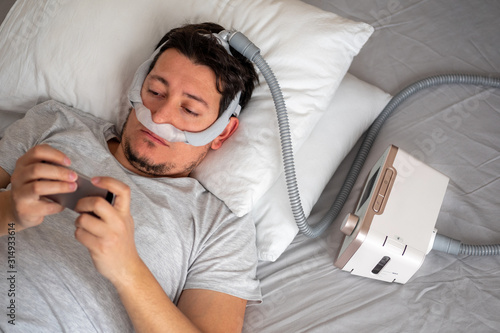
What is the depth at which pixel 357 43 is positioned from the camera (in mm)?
1654

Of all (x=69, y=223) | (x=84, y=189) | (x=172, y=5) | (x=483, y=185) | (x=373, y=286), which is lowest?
(x=373, y=286)

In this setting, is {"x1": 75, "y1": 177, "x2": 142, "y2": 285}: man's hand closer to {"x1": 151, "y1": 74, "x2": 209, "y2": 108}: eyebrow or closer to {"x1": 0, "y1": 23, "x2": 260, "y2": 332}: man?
{"x1": 0, "y1": 23, "x2": 260, "y2": 332}: man

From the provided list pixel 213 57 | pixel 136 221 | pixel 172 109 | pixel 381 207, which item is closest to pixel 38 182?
pixel 136 221

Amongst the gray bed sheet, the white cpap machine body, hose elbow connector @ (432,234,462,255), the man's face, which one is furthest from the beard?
hose elbow connector @ (432,234,462,255)

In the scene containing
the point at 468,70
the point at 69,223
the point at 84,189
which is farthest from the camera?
the point at 468,70

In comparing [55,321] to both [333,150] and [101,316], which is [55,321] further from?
[333,150]

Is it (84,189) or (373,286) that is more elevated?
(84,189)

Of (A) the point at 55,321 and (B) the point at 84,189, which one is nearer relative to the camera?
(B) the point at 84,189

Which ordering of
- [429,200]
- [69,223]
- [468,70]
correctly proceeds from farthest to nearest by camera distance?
[468,70]
[429,200]
[69,223]

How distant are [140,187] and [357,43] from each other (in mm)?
908

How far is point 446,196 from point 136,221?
1075 millimetres

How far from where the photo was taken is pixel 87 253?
1.27m

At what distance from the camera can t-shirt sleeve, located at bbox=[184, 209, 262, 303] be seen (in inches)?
51.7

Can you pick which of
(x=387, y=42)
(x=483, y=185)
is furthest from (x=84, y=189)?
(x=387, y=42)
